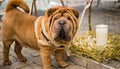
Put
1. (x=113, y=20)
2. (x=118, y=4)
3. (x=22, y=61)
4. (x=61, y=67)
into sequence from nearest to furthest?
(x=61, y=67), (x=22, y=61), (x=113, y=20), (x=118, y=4)

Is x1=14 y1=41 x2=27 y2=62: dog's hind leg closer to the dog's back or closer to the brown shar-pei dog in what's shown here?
the brown shar-pei dog

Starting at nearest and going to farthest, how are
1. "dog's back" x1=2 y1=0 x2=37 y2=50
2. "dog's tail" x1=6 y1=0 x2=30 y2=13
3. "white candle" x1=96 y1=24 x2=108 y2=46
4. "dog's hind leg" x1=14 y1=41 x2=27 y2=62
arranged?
1. "dog's back" x1=2 y1=0 x2=37 y2=50
2. "dog's tail" x1=6 y1=0 x2=30 y2=13
3. "white candle" x1=96 y1=24 x2=108 y2=46
4. "dog's hind leg" x1=14 y1=41 x2=27 y2=62

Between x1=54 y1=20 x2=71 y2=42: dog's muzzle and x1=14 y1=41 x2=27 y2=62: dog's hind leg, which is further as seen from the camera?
x1=14 y1=41 x2=27 y2=62: dog's hind leg

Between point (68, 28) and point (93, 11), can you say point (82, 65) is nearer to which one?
point (68, 28)

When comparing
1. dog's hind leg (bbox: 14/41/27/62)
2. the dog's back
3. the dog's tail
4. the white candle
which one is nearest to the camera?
the dog's back

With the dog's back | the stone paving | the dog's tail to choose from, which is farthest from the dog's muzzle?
the dog's tail

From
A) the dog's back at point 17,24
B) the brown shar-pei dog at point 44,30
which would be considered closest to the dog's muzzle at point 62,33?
the brown shar-pei dog at point 44,30

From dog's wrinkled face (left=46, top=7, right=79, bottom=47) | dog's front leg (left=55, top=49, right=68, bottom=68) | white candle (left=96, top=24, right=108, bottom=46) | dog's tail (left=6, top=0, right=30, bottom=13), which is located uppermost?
dog's tail (left=6, top=0, right=30, bottom=13)

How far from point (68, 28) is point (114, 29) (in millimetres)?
2315

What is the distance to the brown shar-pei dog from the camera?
2.34m

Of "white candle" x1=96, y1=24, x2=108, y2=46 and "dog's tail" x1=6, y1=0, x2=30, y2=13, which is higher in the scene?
"dog's tail" x1=6, y1=0, x2=30, y2=13

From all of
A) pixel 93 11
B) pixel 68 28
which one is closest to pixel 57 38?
pixel 68 28

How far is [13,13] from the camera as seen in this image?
296 cm

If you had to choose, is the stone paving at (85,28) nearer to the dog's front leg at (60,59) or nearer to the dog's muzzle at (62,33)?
the dog's front leg at (60,59)
